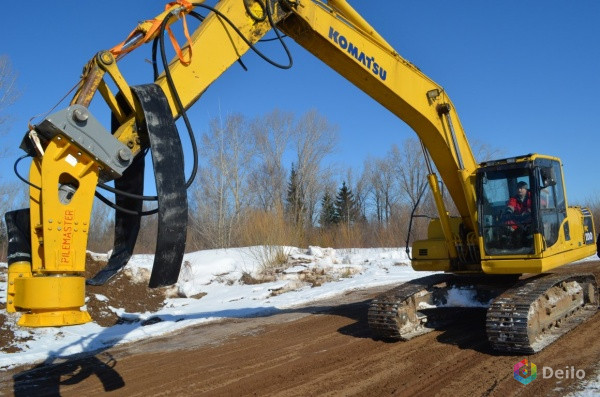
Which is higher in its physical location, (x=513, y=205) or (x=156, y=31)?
(x=156, y=31)

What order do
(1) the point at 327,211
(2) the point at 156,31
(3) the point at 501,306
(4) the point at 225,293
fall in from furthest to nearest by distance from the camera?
(1) the point at 327,211, (4) the point at 225,293, (3) the point at 501,306, (2) the point at 156,31

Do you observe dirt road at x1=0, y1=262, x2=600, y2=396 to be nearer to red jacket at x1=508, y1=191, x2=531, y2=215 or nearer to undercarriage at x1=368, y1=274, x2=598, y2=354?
undercarriage at x1=368, y1=274, x2=598, y2=354

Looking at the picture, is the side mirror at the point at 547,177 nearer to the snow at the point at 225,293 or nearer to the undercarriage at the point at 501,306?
the undercarriage at the point at 501,306

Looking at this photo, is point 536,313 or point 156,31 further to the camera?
point 536,313

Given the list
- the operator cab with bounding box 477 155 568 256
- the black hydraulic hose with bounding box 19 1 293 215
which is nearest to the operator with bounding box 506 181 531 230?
the operator cab with bounding box 477 155 568 256

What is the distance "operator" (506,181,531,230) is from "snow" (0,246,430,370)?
5.61 meters

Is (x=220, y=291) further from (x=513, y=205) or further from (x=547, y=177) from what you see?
(x=547, y=177)

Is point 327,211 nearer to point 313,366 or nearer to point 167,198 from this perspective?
point 313,366

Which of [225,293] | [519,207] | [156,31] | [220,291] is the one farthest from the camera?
[220,291]

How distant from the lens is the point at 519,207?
7285mm

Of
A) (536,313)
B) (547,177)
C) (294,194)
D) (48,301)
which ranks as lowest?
(536,313)

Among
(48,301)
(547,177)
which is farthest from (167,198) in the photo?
(547,177)

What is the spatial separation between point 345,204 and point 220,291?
3442 cm

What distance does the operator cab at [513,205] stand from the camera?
23.5ft
